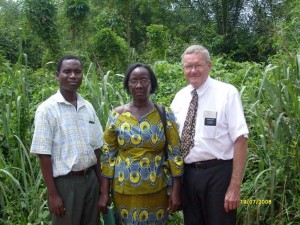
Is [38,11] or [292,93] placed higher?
[38,11]

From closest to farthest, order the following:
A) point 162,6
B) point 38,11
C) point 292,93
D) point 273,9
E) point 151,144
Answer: point 151,144 < point 292,93 < point 38,11 < point 273,9 < point 162,6

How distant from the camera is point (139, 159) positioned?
2.31 m

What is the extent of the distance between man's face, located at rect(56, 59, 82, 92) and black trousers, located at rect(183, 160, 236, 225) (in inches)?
33.5

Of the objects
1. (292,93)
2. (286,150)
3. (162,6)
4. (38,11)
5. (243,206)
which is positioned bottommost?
(243,206)

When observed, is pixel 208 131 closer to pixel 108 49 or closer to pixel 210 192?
pixel 210 192

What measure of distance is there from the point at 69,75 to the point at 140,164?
0.66 meters

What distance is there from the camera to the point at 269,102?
307cm

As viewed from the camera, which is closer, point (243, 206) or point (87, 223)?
point (87, 223)

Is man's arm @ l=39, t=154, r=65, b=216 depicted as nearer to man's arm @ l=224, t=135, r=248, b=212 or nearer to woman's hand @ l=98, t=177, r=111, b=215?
woman's hand @ l=98, t=177, r=111, b=215

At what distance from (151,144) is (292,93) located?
3.77ft

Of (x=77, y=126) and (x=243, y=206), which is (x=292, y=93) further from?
(x=77, y=126)

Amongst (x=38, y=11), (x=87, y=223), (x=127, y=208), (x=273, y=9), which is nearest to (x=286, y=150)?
(x=127, y=208)

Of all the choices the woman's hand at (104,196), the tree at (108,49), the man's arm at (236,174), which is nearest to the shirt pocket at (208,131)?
the man's arm at (236,174)

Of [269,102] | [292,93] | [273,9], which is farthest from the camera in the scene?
[273,9]
